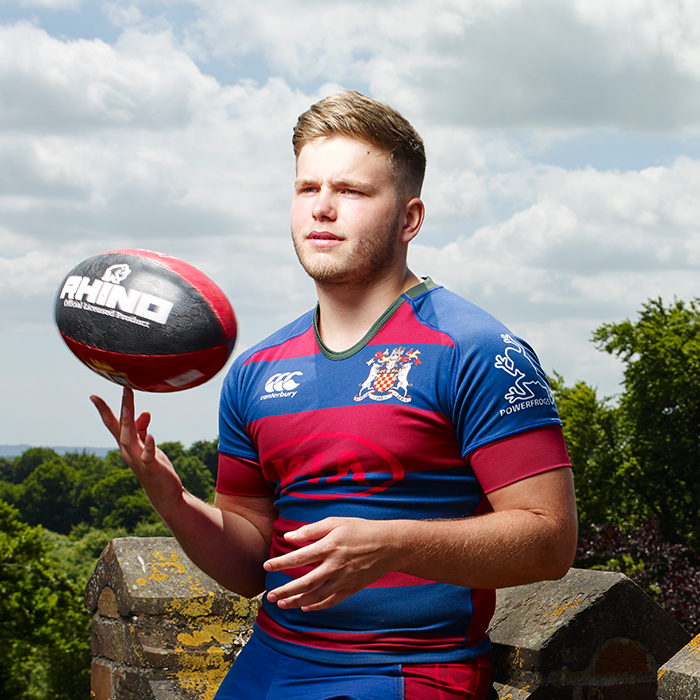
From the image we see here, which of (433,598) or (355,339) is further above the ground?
(355,339)

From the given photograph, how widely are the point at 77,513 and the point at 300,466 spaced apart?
295 feet

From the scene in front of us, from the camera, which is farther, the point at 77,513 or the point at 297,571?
the point at 77,513

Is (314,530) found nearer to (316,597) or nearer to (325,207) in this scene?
(316,597)

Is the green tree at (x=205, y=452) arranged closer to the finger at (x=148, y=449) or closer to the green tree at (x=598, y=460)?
the green tree at (x=598, y=460)

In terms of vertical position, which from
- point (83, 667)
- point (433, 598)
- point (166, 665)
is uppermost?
point (433, 598)

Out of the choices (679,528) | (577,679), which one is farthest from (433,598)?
(679,528)

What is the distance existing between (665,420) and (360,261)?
27.5 m

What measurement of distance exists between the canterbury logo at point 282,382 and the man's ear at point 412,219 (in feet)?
1.91

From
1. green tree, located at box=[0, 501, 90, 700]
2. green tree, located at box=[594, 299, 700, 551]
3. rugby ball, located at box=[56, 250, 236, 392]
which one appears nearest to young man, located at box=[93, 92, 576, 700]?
rugby ball, located at box=[56, 250, 236, 392]

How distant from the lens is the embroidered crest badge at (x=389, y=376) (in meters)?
2.46

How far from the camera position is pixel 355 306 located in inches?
110

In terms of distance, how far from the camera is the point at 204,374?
2.92 m

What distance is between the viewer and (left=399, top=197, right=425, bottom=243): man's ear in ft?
9.23

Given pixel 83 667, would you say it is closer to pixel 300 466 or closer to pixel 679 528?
pixel 679 528
